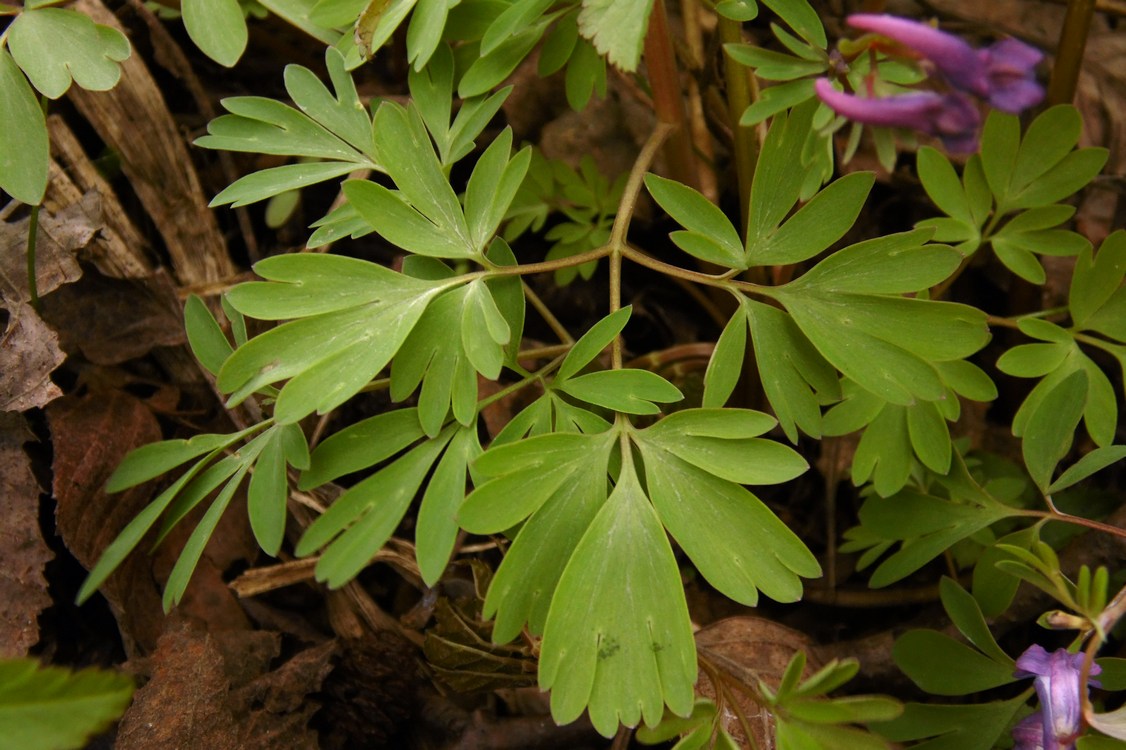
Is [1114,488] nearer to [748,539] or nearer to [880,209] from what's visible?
[880,209]

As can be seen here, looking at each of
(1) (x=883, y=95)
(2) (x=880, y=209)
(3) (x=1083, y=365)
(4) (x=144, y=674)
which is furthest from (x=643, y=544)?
(2) (x=880, y=209)

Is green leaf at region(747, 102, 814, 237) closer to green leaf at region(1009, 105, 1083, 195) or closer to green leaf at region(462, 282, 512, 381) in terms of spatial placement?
green leaf at region(462, 282, 512, 381)

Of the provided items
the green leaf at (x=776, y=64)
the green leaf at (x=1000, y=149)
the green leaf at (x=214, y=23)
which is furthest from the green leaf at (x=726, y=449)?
the green leaf at (x=214, y=23)

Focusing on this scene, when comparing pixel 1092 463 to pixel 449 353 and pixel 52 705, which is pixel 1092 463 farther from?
pixel 52 705

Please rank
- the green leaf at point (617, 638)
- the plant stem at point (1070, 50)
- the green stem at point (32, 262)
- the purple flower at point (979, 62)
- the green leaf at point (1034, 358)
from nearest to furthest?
the purple flower at point (979, 62), the green leaf at point (617, 638), the green leaf at point (1034, 358), the green stem at point (32, 262), the plant stem at point (1070, 50)

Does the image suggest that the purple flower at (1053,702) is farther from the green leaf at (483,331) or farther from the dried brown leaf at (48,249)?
the dried brown leaf at (48,249)

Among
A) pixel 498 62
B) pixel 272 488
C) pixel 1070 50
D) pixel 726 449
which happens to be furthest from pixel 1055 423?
pixel 272 488
